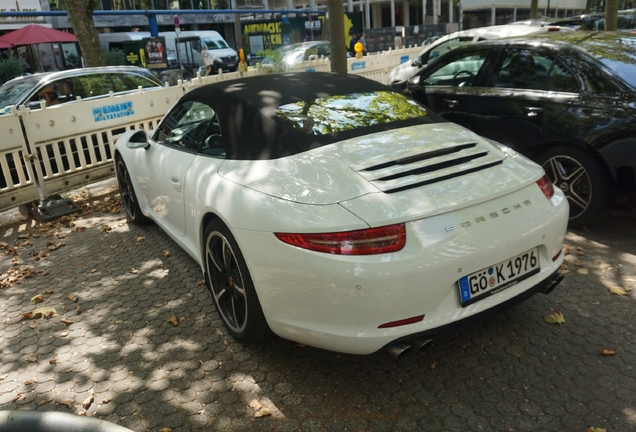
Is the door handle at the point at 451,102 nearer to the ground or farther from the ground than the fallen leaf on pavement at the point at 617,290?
farther from the ground

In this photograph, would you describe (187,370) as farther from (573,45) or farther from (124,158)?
(573,45)

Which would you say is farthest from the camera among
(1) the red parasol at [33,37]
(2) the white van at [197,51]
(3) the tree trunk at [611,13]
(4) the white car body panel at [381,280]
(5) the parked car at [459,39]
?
(2) the white van at [197,51]

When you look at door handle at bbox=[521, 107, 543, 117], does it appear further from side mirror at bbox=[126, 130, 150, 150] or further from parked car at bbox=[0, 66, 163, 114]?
parked car at bbox=[0, 66, 163, 114]

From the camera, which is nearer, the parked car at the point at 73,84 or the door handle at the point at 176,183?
the door handle at the point at 176,183

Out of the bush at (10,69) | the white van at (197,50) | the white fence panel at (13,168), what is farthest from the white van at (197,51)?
the white fence panel at (13,168)

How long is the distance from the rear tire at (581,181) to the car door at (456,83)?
3.60ft

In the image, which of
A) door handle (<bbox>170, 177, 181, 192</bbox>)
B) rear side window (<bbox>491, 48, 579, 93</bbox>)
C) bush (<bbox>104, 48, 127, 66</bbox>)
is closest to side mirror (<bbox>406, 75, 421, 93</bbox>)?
rear side window (<bbox>491, 48, 579, 93</bbox>)

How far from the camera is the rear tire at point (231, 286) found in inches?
122

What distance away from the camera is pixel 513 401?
9.06 feet

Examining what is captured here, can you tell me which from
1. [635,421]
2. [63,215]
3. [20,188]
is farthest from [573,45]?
[20,188]

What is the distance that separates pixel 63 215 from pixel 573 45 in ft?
20.3

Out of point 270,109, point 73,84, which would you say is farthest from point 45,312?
point 73,84

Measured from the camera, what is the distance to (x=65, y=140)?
7352 millimetres

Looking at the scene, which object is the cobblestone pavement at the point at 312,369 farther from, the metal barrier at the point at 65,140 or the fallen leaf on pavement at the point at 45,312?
the metal barrier at the point at 65,140
